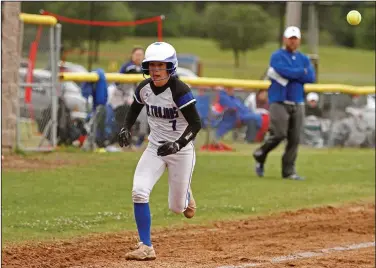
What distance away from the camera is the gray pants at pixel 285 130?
14.3m

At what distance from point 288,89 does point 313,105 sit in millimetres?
7223

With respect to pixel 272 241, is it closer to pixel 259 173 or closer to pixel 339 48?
pixel 259 173

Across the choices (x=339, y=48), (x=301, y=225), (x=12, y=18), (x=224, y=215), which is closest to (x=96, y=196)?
(x=224, y=215)

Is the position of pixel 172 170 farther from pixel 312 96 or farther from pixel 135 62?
pixel 312 96

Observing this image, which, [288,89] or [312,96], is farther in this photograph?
[312,96]

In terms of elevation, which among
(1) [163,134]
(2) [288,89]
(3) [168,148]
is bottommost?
(3) [168,148]

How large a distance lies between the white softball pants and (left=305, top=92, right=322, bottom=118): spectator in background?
13.1 metres

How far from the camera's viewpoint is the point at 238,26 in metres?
29.7

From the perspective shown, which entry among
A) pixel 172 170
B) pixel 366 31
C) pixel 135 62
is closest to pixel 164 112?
pixel 172 170

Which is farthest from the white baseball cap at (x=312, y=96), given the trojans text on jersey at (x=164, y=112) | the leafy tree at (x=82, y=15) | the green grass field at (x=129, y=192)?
the trojans text on jersey at (x=164, y=112)

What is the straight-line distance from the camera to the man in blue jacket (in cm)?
1409

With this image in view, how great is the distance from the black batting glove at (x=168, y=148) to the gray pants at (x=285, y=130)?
6500 mm

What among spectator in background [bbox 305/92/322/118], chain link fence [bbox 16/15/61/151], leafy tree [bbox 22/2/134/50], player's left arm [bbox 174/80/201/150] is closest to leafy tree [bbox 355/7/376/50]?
spectator in background [bbox 305/92/322/118]

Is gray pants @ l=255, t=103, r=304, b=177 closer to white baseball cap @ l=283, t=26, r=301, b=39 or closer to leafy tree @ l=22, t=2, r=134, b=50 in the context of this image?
white baseball cap @ l=283, t=26, r=301, b=39
